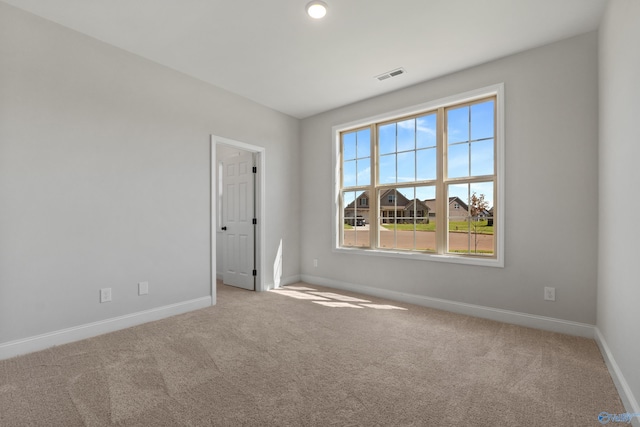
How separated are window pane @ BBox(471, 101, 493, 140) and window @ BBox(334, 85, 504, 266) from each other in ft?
0.03

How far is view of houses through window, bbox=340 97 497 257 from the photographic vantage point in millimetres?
3408

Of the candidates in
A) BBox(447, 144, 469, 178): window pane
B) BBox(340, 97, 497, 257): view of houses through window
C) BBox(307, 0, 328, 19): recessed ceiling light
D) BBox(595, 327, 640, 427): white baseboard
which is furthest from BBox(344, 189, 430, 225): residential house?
BBox(307, 0, 328, 19): recessed ceiling light

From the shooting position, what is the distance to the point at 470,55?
3109mm

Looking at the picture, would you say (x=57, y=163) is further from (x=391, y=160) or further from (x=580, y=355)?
(x=580, y=355)

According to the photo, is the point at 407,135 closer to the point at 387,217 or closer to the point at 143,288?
the point at 387,217

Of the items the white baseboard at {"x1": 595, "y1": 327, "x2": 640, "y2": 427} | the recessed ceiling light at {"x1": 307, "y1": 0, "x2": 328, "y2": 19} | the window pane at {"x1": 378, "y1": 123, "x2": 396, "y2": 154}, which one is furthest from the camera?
the window pane at {"x1": 378, "y1": 123, "x2": 396, "y2": 154}

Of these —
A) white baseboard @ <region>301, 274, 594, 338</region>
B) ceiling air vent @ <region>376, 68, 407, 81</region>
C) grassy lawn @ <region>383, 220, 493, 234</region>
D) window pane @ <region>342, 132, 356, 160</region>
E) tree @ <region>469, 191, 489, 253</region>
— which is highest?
ceiling air vent @ <region>376, 68, 407, 81</region>

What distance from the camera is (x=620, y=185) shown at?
198 cm

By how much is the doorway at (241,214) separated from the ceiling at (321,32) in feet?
4.32

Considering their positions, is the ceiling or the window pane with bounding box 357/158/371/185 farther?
the window pane with bounding box 357/158/371/185

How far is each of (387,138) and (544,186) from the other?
6.55 feet

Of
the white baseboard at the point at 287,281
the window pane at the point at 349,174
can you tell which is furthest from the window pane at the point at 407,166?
the white baseboard at the point at 287,281

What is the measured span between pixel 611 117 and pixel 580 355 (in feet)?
6.22

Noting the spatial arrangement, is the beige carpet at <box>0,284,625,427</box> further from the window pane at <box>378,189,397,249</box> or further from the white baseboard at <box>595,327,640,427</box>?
the window pane at <box>378,189,397,249</box>
